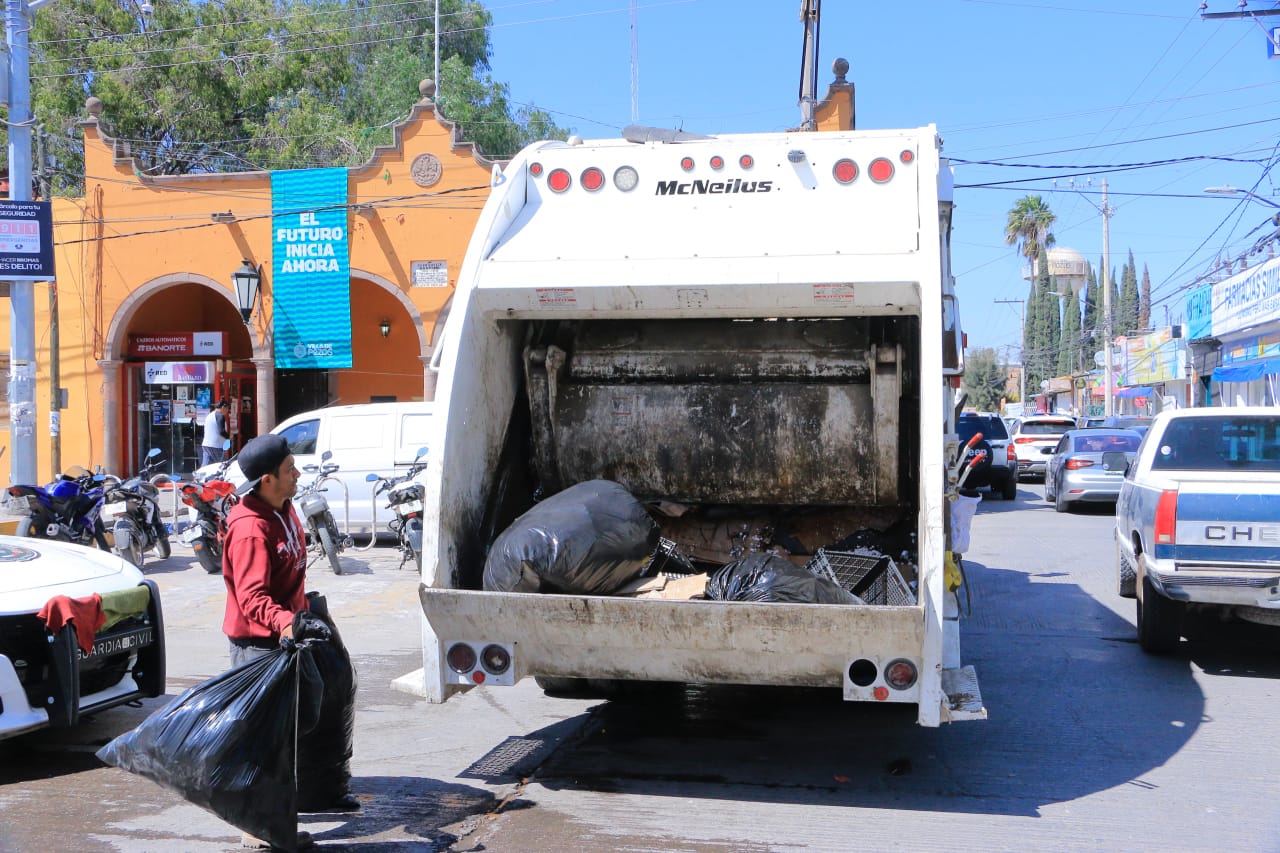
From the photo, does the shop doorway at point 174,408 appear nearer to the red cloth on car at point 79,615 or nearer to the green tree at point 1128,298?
the red cloth on car at point 79,615

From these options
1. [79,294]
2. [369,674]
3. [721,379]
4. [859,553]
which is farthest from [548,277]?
[79,294]

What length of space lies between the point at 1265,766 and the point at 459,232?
55.7ft

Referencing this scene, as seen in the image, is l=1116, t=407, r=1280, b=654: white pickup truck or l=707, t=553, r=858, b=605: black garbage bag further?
l=1116, t=407, r=1280, b=654: white pickup truck

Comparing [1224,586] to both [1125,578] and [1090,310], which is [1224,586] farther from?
[1090,310]

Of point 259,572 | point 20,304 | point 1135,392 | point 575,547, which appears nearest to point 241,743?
point 259,572

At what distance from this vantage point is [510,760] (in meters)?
5.57

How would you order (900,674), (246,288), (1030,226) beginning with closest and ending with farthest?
1. (900,674)
2. (246,288)
3. (1030,226)

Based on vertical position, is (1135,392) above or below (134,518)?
above

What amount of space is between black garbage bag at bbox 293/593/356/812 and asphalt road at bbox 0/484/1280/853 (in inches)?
8.0

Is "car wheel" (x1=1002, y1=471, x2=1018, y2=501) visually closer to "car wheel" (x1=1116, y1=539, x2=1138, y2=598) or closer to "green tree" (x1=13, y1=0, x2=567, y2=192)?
"car wheel" (x1=1116, y1=539, x2=1138, y2=598)

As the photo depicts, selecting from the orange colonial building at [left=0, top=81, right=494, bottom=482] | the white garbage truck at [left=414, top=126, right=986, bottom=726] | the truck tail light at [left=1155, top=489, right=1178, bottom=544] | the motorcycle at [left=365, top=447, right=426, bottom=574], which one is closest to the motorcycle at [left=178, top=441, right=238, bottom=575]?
the motorcycle at [left=365, top=447, right=426, bottom=574]

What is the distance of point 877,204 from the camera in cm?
540

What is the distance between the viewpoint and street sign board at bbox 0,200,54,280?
13.4 meters

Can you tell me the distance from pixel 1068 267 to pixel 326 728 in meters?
81.4
